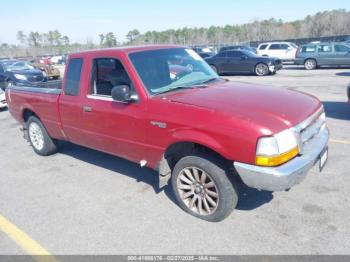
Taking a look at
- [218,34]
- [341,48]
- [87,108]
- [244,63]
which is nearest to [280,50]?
[341,48]

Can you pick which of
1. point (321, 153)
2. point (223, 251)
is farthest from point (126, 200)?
point (321, 153)

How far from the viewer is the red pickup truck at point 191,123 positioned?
320 cm

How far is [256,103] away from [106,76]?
2096 millimetres

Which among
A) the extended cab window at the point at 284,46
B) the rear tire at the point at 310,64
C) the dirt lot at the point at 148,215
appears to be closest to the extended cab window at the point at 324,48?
the rear tire at the point at 310,64

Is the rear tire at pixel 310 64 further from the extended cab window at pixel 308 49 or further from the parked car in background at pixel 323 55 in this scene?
the extended cab window at pixel 308 49

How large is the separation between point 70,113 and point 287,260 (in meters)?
3.54

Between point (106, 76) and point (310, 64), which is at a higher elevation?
point (106, 76)

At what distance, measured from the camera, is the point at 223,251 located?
10.6ft

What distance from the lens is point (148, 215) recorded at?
3.95 meters

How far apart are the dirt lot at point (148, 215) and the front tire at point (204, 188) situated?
0.13 m

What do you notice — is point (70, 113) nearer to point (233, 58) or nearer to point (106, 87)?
point (106, 87)

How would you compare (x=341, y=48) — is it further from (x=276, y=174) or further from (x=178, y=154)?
(x=276, y=174)

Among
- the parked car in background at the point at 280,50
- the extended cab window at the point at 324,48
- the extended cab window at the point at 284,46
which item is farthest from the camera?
the extended cab window at the point at 284,46

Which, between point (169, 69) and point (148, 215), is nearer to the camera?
point (148, 215)
